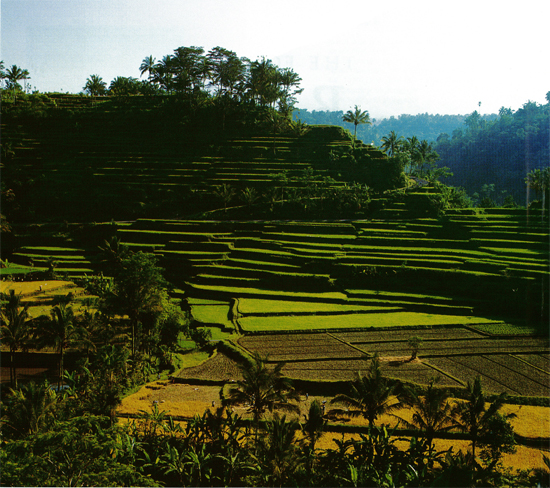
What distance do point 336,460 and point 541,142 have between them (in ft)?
177

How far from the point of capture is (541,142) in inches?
2103

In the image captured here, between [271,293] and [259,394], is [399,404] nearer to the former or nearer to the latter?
[259,394]

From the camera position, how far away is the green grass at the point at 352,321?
23.1 meters

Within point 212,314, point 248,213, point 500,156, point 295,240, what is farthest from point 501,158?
point 212,314

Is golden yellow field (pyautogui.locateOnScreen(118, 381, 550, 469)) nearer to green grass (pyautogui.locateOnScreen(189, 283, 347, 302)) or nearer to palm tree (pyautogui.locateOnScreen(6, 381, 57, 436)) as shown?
palm tree (pyautogui.locateOnScreen(6, 381, 57, 436))

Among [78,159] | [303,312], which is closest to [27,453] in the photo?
[303,312]

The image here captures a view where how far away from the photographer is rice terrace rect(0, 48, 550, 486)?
12.1 metres

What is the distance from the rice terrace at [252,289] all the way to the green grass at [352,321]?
158mm

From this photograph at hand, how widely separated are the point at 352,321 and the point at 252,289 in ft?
23.1

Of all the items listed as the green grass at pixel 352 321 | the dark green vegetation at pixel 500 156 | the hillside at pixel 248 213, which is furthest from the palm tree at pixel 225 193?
the green grass at pixel 352 321

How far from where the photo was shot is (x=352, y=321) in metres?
24.1

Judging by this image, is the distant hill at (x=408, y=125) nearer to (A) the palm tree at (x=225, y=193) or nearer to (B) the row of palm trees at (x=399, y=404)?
(A) the palm tree at (x=225, y=193)

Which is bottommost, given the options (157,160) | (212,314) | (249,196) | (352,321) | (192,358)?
(192,358)

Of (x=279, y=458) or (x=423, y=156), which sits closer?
(x=279, y=458)
